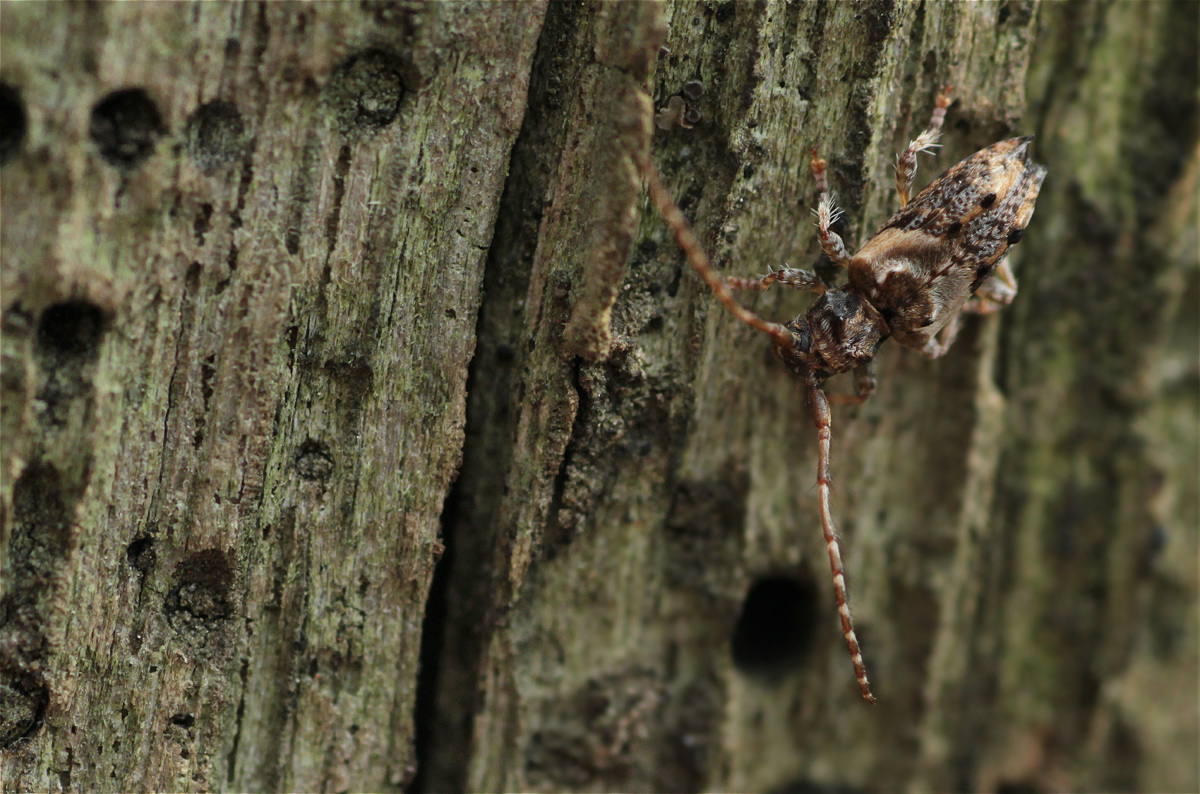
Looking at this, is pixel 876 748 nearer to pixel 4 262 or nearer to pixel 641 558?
pixel 641 558

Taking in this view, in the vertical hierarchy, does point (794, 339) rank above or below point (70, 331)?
above

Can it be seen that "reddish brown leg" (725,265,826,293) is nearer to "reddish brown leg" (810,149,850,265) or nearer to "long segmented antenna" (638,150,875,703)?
"long segmented antenna" (638,150,875,703)

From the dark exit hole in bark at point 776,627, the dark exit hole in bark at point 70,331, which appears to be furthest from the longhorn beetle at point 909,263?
the dark exit hole in bark at point 70,331

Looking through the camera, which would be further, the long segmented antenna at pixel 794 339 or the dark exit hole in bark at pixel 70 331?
the long segmented antenna at pixel 794 339

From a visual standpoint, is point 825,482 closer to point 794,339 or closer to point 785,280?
point 794,339

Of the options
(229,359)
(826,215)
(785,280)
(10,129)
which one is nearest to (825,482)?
(785,280)

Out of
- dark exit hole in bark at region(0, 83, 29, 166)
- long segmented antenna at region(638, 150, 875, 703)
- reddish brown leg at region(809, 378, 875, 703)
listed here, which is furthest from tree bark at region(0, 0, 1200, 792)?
reddish brown leg at region(809, 378, 875, 703)

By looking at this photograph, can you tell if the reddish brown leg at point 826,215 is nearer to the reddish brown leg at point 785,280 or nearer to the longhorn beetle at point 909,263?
the longhorn beetle at point 909,263
